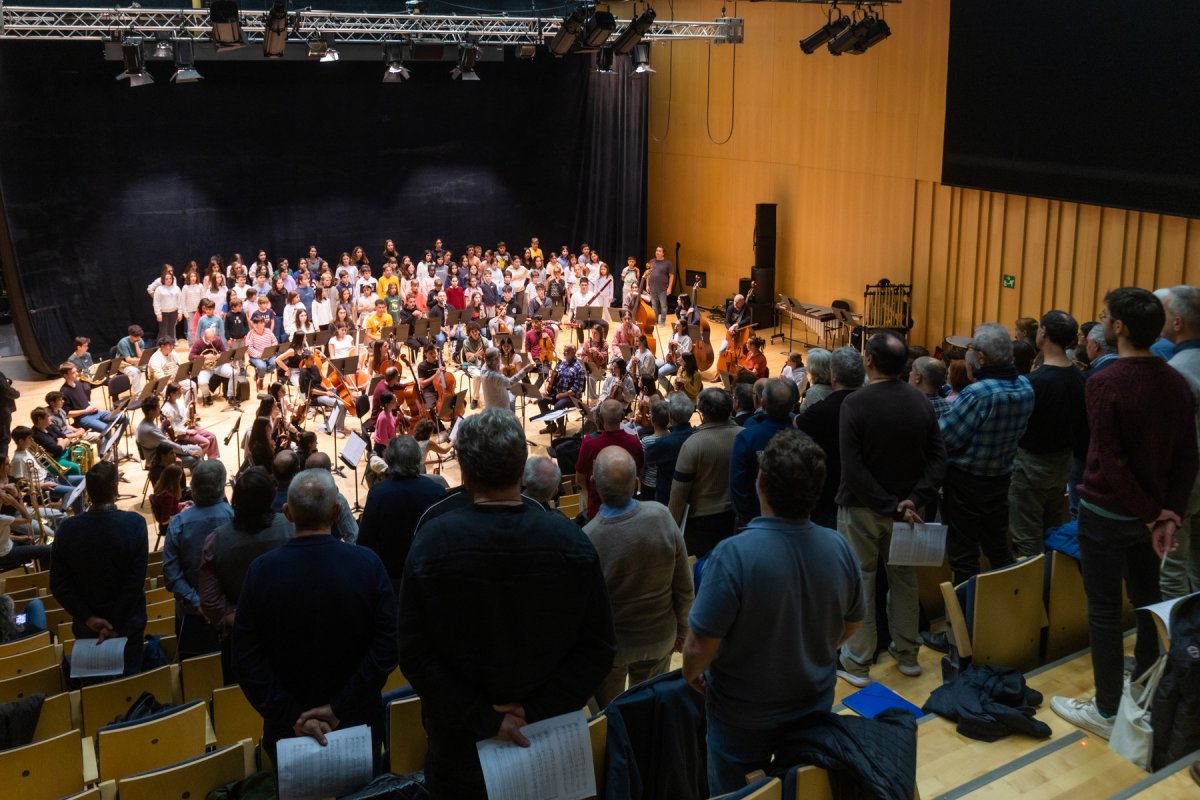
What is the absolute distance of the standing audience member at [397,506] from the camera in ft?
16.0

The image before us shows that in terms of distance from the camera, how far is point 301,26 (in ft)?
49.3

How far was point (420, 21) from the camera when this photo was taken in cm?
1634

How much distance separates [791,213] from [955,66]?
4663 mm

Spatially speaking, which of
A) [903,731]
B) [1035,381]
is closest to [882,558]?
[1035,381]

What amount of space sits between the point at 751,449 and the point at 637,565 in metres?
1.18

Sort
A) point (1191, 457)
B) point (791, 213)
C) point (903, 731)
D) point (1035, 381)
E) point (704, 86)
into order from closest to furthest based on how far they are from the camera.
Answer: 1. point (903, 731)
2. point (1191, 457)
3. point (1035, 381)
4. point (791, 213)
5. point (704, 86)

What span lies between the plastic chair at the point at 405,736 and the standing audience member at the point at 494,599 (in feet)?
4.01

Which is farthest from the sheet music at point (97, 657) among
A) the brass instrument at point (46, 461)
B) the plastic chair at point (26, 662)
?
the brass instrument at point (46, 461)

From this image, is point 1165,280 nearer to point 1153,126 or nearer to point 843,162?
point 1153,126

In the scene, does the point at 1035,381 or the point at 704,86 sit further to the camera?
the point at 704,86

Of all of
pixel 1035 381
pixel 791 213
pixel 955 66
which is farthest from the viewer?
pixel 791 213

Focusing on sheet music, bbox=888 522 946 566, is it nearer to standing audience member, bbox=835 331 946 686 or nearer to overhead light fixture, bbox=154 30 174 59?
standing audience member, bbox=835 331 946 686

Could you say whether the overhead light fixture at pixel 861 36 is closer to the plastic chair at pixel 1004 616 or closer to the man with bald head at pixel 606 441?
the man with bald head at pixel 606 441

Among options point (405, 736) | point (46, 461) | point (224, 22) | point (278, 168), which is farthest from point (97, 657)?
point (278, 168)
